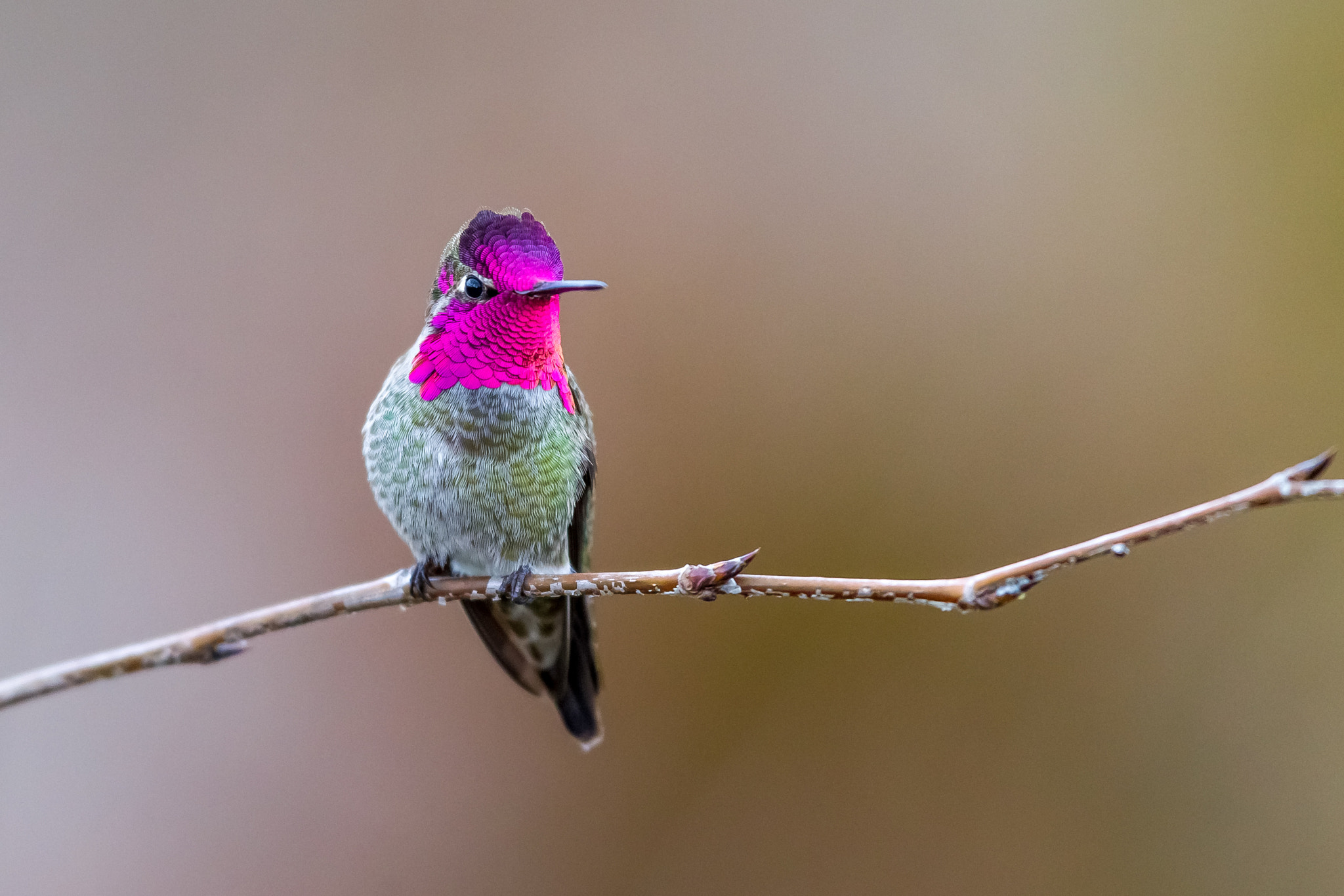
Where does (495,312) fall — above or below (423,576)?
above

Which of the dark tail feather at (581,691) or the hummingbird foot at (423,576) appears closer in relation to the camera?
the hummingbird foot at (423,576)

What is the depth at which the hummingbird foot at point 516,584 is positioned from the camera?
1952 mm

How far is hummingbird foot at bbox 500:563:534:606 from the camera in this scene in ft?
6.40

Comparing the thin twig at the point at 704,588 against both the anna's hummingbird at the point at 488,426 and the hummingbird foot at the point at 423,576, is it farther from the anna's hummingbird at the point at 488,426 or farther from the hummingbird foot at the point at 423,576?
the anna's hummingbird at the point at 488,426

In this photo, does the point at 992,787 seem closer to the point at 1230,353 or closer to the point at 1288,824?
the point at 1288,824

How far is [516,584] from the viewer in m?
1.98

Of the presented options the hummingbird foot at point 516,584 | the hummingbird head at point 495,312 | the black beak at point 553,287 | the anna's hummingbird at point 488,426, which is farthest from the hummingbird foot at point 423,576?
the black beak at point 553,287

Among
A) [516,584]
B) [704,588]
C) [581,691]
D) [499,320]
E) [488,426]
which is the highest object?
[499,320]

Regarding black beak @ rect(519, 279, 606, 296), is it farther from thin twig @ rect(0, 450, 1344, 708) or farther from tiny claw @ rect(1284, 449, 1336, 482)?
tiny claw @ rect(1284, 449, 1336, 482)

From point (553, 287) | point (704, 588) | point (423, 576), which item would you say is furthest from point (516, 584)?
point (704, 588)

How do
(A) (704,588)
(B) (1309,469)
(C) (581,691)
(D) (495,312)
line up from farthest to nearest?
(C) (581,691)
(D) (495,312)
(A) (704,588)
(B) (1309,469)

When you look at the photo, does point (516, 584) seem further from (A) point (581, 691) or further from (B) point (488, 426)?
(A) point (581, 691)

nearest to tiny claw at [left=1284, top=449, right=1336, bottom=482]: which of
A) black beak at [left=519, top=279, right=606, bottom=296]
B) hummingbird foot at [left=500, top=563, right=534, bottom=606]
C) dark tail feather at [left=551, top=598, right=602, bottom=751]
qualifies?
black beak at [left=519, top=279, right=606, bottom=296]

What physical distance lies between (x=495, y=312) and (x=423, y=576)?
0.69 metres
